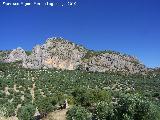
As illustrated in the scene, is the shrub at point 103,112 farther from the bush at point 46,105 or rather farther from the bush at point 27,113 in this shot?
the bush at point 27,113

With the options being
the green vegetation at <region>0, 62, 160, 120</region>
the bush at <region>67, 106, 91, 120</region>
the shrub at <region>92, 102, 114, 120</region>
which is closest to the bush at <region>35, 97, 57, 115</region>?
the green vegetation at <region>0, 62, 160, 120</region>

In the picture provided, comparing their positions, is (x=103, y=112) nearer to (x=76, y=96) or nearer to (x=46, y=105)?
(x=76, y=96)

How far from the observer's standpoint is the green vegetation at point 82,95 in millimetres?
72188

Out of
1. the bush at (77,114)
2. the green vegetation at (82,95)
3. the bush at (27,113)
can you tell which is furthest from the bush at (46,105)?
the bush at (77,114)

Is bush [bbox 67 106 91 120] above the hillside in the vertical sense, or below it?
below

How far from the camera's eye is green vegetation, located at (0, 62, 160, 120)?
72.2 metres

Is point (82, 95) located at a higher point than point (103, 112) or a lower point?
higher

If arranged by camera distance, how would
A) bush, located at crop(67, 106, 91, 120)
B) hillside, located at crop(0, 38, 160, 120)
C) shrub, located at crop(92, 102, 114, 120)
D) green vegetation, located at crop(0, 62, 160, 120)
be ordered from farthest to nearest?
bush, located at crop(67, 106, 91, 120)
shrub, located at crop(92, 102, 114, 120)
hillside, located at crop(0, 38, 160, 120)
green vegetation, located at crop(0, 62, 160, 120)

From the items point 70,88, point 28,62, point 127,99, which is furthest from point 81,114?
point 28,62

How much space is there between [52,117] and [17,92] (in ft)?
122

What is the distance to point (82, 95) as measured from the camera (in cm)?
10788

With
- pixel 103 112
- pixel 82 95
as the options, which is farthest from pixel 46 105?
pixel 103 112

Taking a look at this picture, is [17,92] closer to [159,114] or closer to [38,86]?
[38,86]

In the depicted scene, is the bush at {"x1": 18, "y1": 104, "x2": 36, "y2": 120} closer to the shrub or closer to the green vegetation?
the green vegetation
